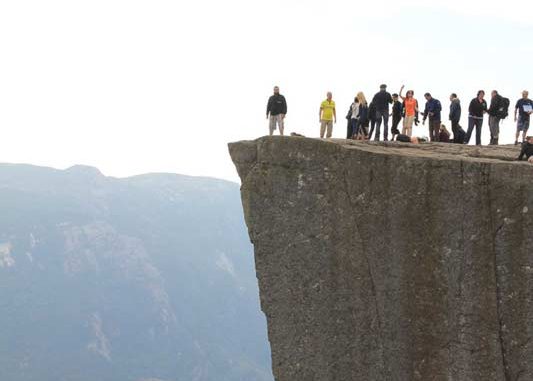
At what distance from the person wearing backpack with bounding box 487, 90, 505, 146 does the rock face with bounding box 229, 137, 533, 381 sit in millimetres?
10153

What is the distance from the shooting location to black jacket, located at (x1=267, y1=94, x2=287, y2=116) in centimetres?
3161

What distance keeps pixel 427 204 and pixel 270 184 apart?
14.3ft

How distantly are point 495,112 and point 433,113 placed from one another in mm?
2368

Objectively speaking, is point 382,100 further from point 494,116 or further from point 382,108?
point 494,116

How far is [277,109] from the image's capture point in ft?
104

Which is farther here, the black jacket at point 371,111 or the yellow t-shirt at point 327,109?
the yellow t-shirt at point 327,109

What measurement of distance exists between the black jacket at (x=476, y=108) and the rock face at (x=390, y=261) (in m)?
9.85

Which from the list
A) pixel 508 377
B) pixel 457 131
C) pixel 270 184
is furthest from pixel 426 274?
pixel 457 131

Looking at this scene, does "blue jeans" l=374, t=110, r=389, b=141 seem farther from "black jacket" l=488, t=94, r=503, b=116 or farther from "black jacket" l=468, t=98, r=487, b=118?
"black jacket" l=488, t=94, r=503, b=116

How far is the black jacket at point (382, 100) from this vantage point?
31.0 meters

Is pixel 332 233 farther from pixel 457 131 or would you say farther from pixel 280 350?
pixel 457 131

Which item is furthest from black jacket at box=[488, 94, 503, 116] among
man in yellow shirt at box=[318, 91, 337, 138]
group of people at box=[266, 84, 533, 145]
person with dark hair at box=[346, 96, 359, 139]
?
man in yellow shirt at box=[318, 91, 337, 138]

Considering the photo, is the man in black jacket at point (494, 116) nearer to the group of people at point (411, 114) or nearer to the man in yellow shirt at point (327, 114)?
the group of people at point (411, 114)

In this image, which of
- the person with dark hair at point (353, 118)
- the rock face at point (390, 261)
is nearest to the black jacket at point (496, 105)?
the person with dark hair at point (353, 118)
